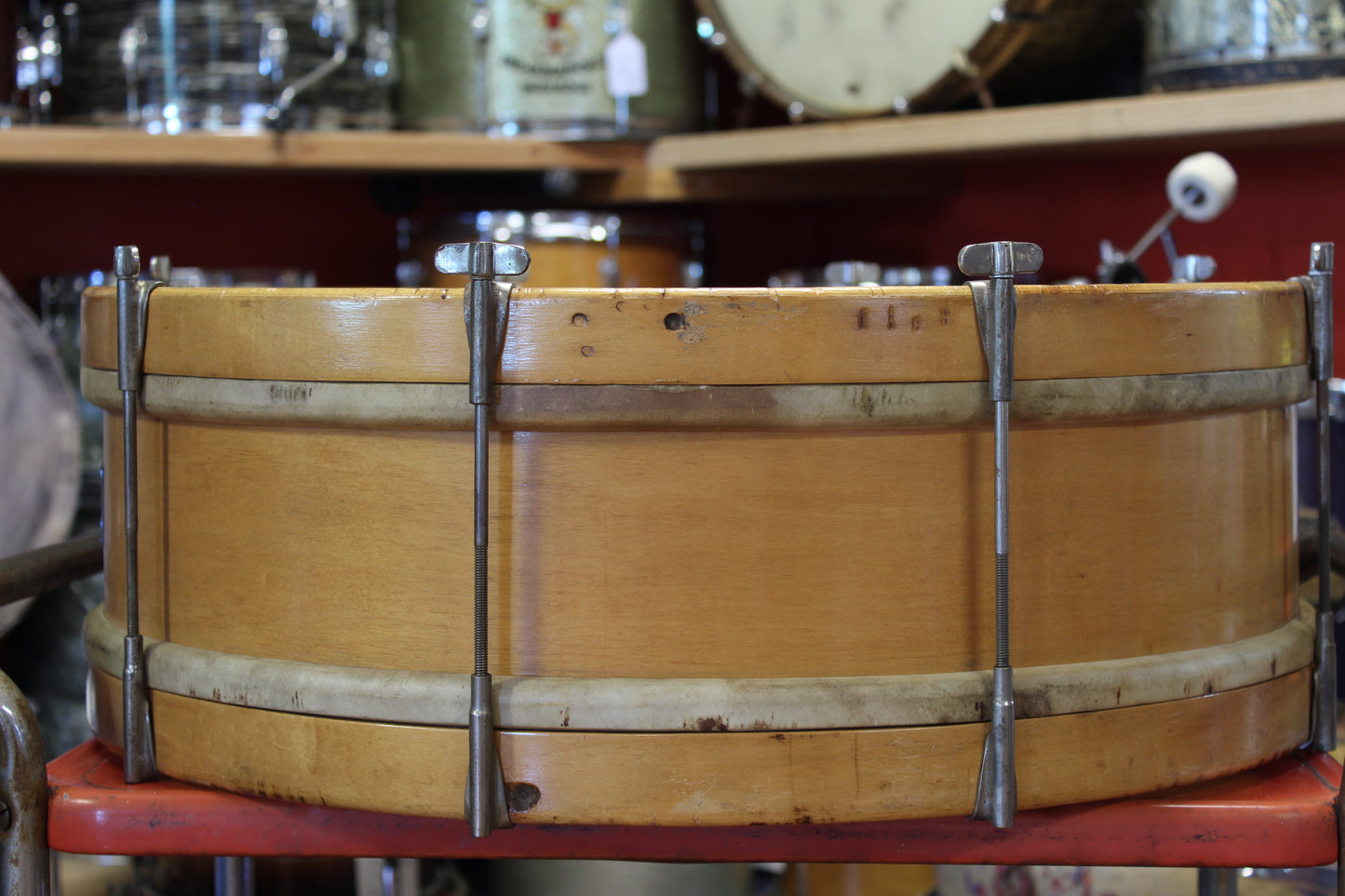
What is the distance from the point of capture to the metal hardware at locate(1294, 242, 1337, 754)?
84 cm

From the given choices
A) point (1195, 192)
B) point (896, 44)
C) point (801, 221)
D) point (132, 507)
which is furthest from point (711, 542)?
point (801, 221)

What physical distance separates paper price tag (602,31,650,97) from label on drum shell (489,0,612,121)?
0.04 metres

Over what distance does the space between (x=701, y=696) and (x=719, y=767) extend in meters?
0.04

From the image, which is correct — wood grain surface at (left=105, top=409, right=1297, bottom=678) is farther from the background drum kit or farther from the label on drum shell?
the label on drum shell

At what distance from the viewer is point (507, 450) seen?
72 cm

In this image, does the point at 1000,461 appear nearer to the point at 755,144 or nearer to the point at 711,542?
the point at 711,542

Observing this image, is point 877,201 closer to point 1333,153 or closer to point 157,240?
point 1333,153

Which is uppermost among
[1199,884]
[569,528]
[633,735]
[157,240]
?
[157,240]

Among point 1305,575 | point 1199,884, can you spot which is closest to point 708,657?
point 1199,884

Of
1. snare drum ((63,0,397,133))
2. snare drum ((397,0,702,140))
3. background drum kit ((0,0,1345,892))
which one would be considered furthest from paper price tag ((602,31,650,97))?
background drum kit ((0,0,1345,892))

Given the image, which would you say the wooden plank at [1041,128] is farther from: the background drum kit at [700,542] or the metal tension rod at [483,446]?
the metal tension rod at [483,446]

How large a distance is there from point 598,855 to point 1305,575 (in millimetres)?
611

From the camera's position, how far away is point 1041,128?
4.70 ft

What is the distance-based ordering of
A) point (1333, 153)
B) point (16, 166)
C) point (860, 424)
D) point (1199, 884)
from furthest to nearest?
point (16, 166) < point (1333, 153) < point (1199, 884) < point (860, 424)
